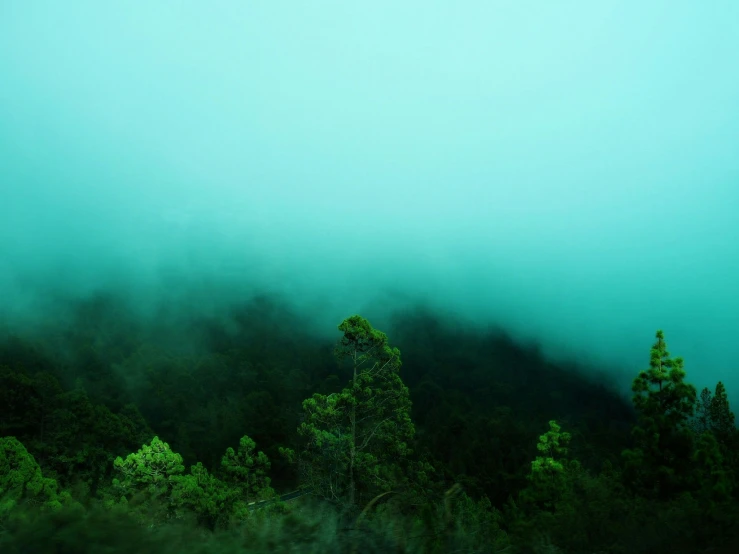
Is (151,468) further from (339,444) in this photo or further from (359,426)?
(359,426)

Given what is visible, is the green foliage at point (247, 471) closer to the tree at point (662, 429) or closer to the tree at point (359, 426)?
the tree at point (359, 426)

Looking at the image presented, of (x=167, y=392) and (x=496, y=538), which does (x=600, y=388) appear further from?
(x=496, y=538)

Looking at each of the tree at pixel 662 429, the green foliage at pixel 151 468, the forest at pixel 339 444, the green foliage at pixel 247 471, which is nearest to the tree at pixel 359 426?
the forest at pixel 339 444

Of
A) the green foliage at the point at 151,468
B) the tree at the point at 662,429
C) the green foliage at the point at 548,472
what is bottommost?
the green foliage at the point at 151,468

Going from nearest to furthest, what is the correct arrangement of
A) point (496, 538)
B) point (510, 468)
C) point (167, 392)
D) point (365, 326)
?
1. point (496, 538)
2. point (365, 326)
3. point (510, 468)
4. point (167, 392)

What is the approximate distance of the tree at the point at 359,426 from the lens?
2194 cm

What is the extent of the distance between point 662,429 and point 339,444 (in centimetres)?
1088

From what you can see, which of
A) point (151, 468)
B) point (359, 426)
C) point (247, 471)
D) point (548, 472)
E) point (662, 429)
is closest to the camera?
point (662, 429)

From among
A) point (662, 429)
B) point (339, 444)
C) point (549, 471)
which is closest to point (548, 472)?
point (549, 471)

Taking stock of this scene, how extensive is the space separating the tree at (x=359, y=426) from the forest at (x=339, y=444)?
0.07 m

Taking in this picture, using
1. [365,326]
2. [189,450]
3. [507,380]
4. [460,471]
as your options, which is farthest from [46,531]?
[507,380]

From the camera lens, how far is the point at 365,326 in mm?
23453

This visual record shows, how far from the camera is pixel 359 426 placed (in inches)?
909

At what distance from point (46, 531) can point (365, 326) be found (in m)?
19.5
